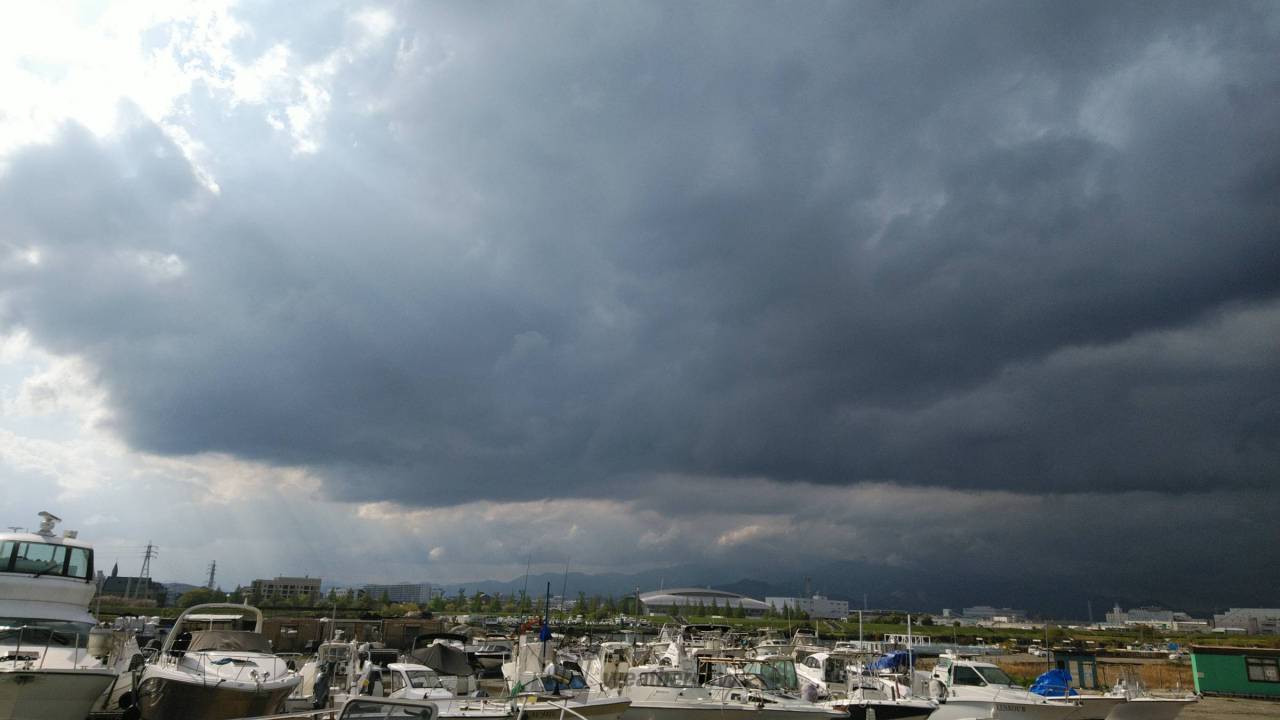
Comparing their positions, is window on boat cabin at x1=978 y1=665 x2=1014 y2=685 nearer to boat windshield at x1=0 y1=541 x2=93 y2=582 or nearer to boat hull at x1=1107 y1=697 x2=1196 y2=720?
boat hull at x1=1107 y1=697 x2=1196 y2=720

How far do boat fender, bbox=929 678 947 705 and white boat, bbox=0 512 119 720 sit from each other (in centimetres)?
2660

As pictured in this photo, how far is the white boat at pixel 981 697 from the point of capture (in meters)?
27.3

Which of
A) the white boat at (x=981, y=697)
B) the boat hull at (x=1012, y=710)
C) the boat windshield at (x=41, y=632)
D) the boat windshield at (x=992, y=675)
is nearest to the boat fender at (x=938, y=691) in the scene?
the white boat at (x=981, y=697)

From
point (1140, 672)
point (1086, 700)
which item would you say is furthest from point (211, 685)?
point (1140, 672)

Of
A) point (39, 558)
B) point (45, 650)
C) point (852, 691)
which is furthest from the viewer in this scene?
point (852, 691)

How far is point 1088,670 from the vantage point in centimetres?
5162

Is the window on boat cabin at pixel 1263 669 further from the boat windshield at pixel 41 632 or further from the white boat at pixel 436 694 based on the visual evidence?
the boat windshield at pixel 41 632

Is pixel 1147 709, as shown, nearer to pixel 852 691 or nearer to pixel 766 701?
pixel 852 691

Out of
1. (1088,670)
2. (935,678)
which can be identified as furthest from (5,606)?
(1088,670)

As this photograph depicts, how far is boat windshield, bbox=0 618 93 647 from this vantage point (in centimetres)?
2047

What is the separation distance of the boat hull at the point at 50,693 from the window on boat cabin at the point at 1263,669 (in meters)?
57.6

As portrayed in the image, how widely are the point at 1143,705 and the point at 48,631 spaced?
3647 cm

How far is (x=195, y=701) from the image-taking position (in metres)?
20.4

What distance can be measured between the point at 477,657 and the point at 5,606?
23.9 meters
